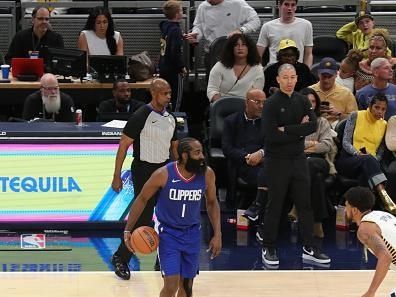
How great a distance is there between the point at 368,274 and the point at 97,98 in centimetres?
457

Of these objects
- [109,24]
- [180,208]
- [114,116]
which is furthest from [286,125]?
[109,24]

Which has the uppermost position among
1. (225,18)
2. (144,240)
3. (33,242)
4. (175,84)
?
(225,18)

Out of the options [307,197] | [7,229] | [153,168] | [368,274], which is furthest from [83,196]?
[368,274]

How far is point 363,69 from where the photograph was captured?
38.1ft

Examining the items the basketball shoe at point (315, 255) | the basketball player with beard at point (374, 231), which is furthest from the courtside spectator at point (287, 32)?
the basketball player with beard at point (374, 231)

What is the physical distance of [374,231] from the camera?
22.1 feet

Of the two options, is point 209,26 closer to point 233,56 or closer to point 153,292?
point 233,56

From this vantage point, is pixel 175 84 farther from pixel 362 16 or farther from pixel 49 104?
pixel 362 16

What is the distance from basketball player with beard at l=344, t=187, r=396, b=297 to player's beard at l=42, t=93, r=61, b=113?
4.84 m

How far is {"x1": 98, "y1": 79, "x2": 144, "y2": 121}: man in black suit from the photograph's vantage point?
10997 mm

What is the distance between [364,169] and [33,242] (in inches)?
134

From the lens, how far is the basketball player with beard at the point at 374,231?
6.57m

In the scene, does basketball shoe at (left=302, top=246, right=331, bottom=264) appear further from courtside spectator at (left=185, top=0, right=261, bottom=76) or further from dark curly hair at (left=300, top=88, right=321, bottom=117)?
courtside spectator at (left=185, top=0, right=261, bottom=76)

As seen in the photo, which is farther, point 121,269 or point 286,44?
Result: point 286,44
